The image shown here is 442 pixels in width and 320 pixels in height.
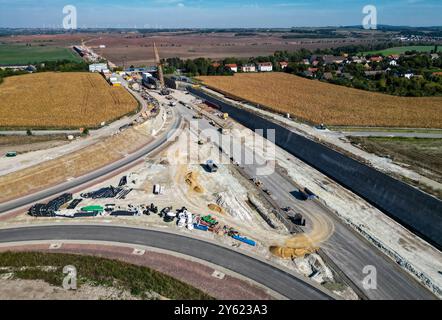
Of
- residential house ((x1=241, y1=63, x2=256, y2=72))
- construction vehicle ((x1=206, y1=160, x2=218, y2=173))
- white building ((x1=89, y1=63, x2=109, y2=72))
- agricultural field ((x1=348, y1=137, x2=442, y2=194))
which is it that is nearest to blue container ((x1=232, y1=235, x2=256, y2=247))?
construction vehicle ((x1=206, y1=160, x2=218, y2=173))

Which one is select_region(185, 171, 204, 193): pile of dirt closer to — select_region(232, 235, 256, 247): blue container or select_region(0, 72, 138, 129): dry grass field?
select_region(232, 235, 256, 247): blue container

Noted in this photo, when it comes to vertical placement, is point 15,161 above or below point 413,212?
above

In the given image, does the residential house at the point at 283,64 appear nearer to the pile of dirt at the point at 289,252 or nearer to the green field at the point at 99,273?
the pile of dirt at the point at 289,252

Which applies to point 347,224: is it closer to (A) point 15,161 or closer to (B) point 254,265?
(B) point 254,265

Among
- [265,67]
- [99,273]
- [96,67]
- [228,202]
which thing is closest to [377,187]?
[228,202]
